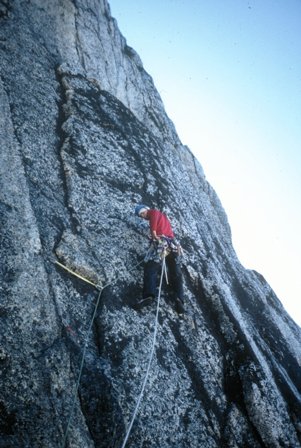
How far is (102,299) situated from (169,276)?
178cm

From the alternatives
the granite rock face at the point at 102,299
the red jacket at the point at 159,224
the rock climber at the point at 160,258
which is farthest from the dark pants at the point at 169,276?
the red jacket at the point at 159,224

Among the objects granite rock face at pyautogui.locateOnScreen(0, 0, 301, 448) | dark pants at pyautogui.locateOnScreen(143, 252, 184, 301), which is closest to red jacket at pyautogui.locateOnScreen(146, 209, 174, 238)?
dark pants at pyautogui.locateOnScreen(143, 252, 184, 301)

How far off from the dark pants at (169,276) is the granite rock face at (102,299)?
1.42 ft

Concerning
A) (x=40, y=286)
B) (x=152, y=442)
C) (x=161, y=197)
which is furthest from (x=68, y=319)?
(x=161, y=197)

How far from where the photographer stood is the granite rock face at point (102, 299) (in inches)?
185

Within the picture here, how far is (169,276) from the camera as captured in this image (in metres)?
7.30

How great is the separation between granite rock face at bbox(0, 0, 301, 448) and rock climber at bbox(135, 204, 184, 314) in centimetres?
42

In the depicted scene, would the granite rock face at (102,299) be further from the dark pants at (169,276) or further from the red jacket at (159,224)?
the red jacket at (159,224)

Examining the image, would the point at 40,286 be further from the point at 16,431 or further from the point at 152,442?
the point at 152,442

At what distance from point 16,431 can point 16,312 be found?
1.63 m

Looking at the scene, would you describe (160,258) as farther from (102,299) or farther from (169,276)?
(102,299)

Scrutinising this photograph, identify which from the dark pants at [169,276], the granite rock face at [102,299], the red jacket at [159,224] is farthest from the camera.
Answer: the red jacket at [159,224]

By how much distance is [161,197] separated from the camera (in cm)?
976

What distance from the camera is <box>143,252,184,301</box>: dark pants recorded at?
6621 millimetres
